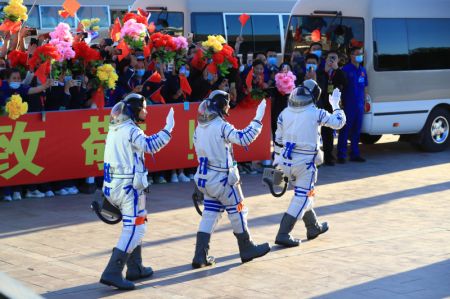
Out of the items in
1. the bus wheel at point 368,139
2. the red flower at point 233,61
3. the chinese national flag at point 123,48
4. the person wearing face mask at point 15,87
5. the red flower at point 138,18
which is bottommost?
the bus wheel at point 368,139

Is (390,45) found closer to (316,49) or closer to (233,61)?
(316,49)

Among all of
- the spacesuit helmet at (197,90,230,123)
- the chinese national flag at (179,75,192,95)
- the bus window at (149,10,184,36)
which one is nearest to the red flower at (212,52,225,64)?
the chinese national flag at (179,75,192,95)

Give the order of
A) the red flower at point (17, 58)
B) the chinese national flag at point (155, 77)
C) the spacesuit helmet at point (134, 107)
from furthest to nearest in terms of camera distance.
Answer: the chinese national flag at point (155, 77) → the red flower at point (17, 58) → the spacesuit helmet at point (134, 107)

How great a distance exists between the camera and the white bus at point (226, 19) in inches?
792

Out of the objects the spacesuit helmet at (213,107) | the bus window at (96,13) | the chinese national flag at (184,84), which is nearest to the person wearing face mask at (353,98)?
the chinese national flag at (184,84)

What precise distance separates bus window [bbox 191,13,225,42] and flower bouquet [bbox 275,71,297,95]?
5.40 m

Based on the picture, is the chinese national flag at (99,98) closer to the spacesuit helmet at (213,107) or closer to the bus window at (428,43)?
the spacesuit helmet at (213,107)

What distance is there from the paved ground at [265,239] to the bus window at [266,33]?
7.27 metres

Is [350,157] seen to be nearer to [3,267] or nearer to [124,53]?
[124,53]

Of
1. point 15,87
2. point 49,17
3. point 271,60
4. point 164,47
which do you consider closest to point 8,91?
point 15,87

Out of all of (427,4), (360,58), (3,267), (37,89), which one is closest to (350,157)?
(360,58)

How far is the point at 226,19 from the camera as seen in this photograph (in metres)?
20.8

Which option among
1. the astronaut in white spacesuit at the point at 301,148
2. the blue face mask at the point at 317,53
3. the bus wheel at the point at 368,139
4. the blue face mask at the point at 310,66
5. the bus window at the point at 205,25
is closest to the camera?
the astronaut in white spacesuit at the point at 301,148

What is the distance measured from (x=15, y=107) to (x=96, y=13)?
1394cm
